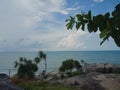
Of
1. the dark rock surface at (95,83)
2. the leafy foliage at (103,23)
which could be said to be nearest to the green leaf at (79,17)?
the leafy foliage at (103,23)

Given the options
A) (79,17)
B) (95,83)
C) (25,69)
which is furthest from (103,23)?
(25,69)

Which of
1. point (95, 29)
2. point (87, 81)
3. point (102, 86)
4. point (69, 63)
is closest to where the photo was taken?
point (95, 29)

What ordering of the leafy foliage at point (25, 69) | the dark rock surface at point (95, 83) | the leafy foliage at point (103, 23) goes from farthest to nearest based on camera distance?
the leafy foliage at point (25, 69) < the dark rock surface at point (95, 83) < the leafy foliage at point (103, 23)

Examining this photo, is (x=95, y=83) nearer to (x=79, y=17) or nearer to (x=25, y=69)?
(x=79, y=17)

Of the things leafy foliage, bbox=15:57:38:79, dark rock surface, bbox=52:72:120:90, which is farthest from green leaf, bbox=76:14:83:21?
leafy foliage, bbox=15:57:38:79

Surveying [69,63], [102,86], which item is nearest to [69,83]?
[102,86]

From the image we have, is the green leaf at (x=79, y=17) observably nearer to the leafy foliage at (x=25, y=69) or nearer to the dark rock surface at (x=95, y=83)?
the dark rock surface at (x=95, y=83)

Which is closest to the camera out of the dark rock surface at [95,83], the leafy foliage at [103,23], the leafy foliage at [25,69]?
the leafy foliage at [103,23]

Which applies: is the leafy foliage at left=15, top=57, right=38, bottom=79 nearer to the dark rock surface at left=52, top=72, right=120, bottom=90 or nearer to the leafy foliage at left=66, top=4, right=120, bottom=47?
the dark rock surface at left=52, top=72, right=120, bottom=90

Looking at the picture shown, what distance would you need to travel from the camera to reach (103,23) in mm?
4660

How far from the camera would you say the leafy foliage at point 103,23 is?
4402 mm

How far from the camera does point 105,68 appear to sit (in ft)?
199

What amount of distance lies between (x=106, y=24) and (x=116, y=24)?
163mm

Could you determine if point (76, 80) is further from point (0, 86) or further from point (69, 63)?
point (69, 63)
